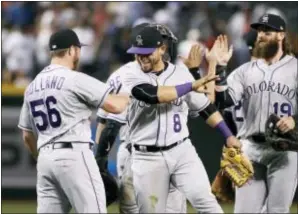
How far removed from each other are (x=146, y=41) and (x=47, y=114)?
1.09 meters

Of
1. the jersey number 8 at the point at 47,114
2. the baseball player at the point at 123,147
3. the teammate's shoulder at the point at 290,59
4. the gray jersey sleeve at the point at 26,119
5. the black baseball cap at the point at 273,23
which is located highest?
the black baseball cap at the point at 273,23

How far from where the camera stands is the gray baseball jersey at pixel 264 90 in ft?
31.1

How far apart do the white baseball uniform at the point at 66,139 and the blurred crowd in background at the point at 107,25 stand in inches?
297

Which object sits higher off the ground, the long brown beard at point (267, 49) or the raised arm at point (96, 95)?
the long brown beard at point (267, 49)

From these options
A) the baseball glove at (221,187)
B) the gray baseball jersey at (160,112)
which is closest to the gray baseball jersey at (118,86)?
the gray baseball jersey at (160,112)

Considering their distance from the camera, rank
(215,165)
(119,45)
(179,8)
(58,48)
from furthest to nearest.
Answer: (179,8)
(119,45)
(215,165)
(58,48)

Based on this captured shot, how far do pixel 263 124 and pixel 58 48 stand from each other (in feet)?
7.12

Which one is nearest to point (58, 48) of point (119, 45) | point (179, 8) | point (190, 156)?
point (190, 156)

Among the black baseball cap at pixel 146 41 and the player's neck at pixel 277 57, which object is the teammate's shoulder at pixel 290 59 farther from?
the black baseball cap at pixel 146 41

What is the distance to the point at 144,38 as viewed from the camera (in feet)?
29.0

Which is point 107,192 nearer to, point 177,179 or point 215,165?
point 177,179

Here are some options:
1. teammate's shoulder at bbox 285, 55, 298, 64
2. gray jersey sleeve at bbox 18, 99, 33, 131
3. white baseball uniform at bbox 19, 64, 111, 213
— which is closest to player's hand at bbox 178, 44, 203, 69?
teammate's shoulder at bbox 285, 55, 298, 64

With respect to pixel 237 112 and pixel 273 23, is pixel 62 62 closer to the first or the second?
pixel 273 23

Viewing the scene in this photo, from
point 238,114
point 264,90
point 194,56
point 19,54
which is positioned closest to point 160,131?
point 194,56
